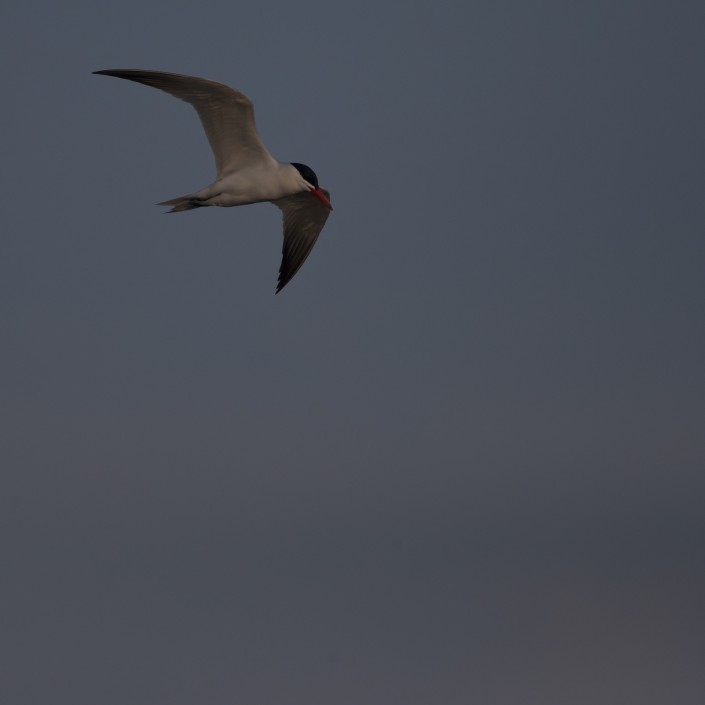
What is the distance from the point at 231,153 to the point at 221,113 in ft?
3.01

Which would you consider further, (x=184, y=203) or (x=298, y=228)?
(x=298, y=228)

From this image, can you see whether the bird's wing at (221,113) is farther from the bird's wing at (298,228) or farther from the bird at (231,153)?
the bird's wing at (298,228)

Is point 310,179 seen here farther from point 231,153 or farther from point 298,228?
point 298,228

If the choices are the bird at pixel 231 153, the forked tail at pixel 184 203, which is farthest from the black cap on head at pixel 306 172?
the forked tail at pixel 184 203

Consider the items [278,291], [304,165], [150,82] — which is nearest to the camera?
[150,82]

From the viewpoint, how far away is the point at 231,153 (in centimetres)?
2380

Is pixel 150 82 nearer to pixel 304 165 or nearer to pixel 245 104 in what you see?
pixel 245 104

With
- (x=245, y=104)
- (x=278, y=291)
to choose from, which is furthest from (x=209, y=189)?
(x=278, y=291)

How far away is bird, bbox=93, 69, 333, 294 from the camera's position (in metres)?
22.4

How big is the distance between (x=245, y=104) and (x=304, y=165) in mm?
1995

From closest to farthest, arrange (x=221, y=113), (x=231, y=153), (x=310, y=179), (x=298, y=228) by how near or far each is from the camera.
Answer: (x=221, y=113) < (x=231, y=153) < (x=310, y=179) < (x=298, y=228)

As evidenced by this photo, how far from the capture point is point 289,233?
A: 2691 centimetres

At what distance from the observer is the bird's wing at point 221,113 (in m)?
22.2

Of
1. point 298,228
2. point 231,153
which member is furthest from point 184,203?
point 298,228
